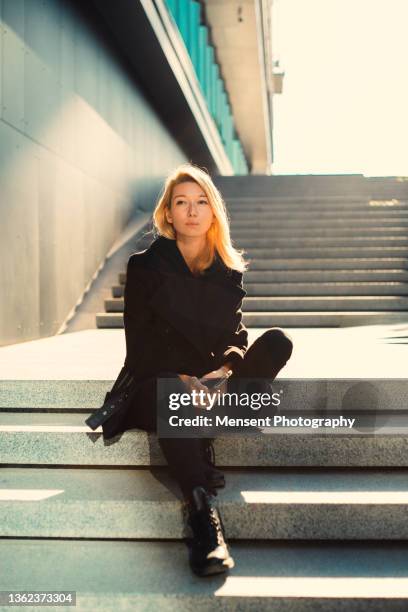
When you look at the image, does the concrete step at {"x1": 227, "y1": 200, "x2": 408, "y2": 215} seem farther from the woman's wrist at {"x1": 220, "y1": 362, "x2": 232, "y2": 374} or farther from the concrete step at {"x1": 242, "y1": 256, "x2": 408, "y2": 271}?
the woman's wrist at {"x1": 220, "y1": 362, "x2": 232, "y2": 374}

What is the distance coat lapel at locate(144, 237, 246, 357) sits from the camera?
2.49 meters

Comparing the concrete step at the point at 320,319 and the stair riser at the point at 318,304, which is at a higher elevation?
the stair riser at the point at 318,304

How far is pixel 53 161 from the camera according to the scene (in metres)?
5.60

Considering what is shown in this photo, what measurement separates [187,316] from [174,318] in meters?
0.06

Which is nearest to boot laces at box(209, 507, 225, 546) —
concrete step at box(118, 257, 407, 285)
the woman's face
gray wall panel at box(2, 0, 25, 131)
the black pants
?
the black pants

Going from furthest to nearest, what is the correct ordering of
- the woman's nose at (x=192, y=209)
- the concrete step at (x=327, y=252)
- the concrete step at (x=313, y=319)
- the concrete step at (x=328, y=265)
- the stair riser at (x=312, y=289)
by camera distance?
the concrete step at (x=327, y=252), the concrete step at (x=328, y=265), the stair riser at (x=312, y=289), the concrete step at (x=313, y=319), the woman's nose at (x=192, y=209)

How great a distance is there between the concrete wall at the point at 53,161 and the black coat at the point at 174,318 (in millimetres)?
2296

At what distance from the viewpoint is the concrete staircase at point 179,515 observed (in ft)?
6.46

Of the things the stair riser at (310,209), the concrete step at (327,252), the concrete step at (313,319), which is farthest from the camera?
the stair riser at (310,209)

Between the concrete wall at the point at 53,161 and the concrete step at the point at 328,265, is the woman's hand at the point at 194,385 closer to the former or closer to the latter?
the concrete wall at the point at 53,161

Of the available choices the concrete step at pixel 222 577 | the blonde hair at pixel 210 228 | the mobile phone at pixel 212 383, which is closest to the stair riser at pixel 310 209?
the blonde hair at pixel 210 228

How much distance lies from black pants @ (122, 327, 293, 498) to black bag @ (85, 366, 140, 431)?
0.08m

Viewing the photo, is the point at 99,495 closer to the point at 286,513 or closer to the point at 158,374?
the point at 158,374

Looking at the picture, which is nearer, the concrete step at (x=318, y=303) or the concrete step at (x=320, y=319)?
the concrete step at (x=320, y=319)
